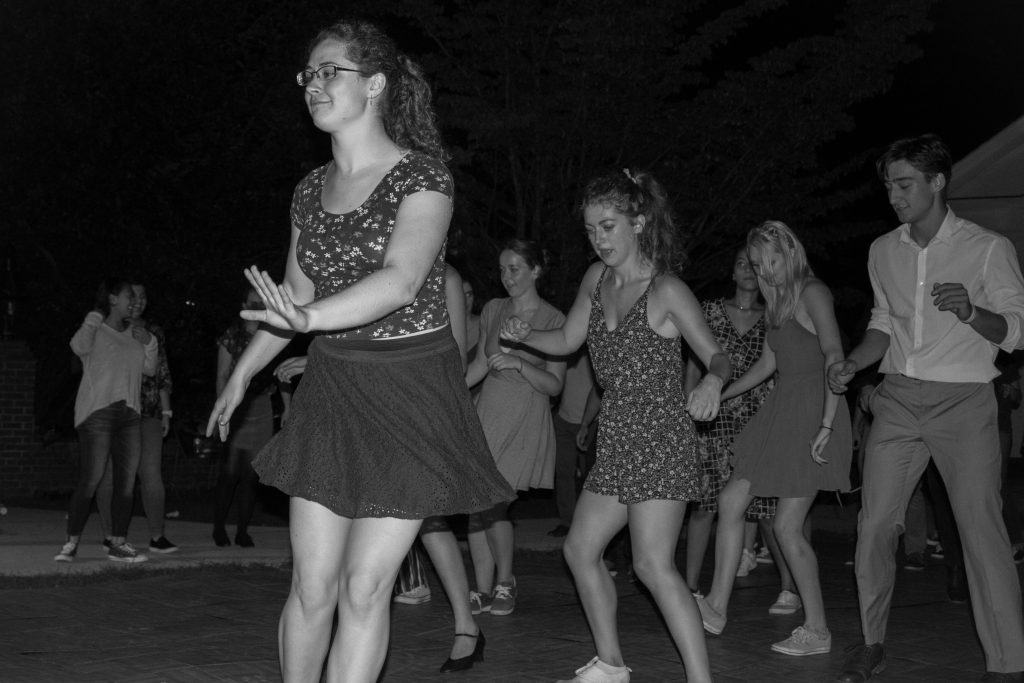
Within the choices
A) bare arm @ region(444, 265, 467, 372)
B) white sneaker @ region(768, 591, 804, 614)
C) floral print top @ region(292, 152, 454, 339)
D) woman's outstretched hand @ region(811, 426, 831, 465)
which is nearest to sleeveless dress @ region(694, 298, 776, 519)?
white sneaker @ region(768, 591, 804, 614)

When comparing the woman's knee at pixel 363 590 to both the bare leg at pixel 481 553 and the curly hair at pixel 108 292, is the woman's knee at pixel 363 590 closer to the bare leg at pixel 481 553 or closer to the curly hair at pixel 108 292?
the bare leg at pixel 481 553

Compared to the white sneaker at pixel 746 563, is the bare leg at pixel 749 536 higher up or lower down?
higher up

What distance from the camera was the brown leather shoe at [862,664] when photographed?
5.93 meters

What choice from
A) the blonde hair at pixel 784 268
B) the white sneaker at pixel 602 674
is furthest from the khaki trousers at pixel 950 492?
the white sneaker at pixel 602 674

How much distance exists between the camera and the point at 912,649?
6.75m

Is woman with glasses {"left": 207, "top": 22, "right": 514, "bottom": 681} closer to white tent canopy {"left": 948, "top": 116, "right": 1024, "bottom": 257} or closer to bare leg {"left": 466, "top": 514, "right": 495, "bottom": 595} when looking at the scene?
bare leg {"left": 466, "top": 514, "right": 495, "bottom": 595}

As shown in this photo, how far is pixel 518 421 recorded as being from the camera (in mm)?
7449

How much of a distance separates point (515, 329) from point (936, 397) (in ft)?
6.34

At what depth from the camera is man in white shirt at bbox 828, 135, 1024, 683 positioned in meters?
5.75

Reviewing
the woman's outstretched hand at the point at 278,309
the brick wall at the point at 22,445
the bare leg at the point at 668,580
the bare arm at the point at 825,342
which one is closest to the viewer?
the woman's outstretched hand at the point at 278,309

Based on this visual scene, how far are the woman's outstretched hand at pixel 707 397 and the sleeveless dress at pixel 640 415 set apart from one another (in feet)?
1.40

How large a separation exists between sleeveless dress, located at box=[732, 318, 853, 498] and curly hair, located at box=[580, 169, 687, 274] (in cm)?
169

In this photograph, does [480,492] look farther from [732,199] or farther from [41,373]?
[41,373]

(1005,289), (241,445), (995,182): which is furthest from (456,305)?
(995,182)
